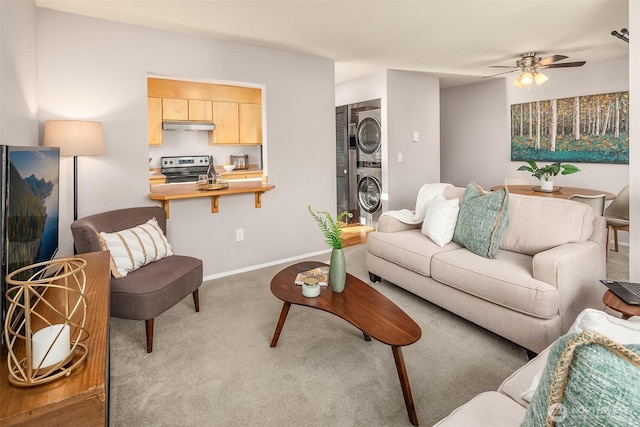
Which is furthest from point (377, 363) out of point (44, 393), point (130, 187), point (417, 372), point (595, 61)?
point (595, 61)

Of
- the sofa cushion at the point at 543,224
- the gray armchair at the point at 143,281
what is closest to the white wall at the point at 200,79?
the gray armchair at the point at 143,281

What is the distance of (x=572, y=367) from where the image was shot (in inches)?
19.8

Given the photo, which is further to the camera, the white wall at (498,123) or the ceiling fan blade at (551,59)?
the white wall at (498,123)

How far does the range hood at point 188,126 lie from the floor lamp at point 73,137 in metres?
2.74

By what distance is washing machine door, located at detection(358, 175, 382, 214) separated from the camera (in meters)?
5.39

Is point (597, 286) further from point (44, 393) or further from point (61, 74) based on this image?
point (61, 74)

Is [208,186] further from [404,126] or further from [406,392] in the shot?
[404,126]

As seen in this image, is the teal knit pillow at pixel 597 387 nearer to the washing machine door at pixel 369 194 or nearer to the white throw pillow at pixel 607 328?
the white throw pillow at pixel 607 328

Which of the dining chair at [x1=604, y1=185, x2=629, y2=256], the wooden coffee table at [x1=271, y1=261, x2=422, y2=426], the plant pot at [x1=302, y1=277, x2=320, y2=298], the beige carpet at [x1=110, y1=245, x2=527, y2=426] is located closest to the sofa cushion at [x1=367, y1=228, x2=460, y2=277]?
the beige carpet at [x1=110, y1=245, x2=527, y2=426]

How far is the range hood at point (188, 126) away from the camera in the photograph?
211 inches

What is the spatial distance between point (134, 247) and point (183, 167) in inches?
142

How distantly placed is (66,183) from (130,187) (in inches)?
18.0

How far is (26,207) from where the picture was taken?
1.23m

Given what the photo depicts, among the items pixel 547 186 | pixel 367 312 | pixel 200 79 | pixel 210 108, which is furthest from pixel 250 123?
pixel 367 312
